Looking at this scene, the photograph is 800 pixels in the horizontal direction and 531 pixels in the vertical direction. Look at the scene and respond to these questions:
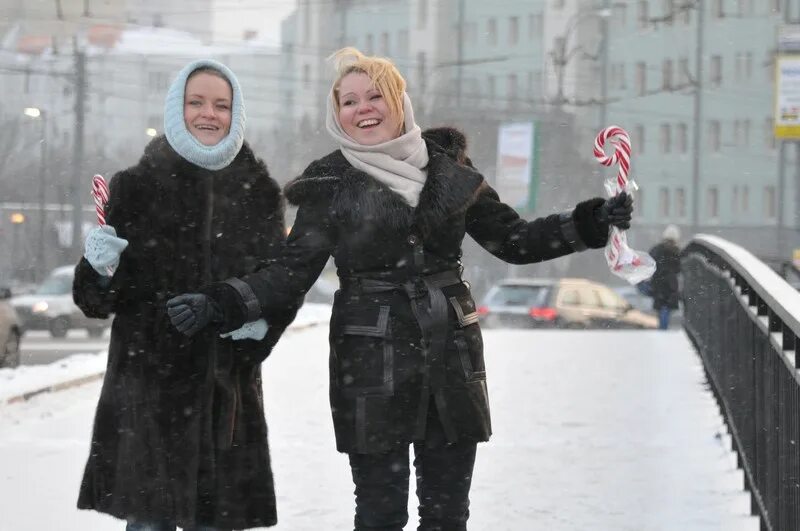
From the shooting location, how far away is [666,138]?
72312mm

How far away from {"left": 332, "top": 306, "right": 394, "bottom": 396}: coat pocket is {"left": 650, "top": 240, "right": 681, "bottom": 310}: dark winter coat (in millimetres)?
16735

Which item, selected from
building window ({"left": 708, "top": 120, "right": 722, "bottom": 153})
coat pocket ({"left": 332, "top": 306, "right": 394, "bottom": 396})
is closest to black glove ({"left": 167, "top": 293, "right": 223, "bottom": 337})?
coat pocket ({"left": 332, "top": 306, "right": 394, "bottom": 396})

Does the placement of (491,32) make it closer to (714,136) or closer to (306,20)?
(306,20)

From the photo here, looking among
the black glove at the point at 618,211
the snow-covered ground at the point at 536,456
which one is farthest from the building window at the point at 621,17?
the black glove at the point at 618,211

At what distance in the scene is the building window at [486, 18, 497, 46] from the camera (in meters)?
77.1

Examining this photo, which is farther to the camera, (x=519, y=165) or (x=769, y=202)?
(x=769, y=202)

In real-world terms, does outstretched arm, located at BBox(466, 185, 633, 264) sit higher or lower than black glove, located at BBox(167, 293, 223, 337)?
higher

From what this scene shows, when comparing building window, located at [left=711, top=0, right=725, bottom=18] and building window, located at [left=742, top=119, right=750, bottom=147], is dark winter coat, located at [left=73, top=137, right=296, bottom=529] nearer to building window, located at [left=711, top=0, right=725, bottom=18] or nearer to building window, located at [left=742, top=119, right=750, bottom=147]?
building window, located at [left=711, top=0, right=725, bottom=18]

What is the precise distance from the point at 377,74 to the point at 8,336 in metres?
13.9

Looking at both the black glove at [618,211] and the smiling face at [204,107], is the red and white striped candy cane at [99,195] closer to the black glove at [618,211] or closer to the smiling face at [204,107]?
the smiling face at [204,107]

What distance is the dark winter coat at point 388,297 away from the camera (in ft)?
13.6

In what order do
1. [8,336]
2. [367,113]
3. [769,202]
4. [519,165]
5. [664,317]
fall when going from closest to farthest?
1. [367,113]
2. [8,336]
3. [664,317]
4. [519,165]
5. [769,202]

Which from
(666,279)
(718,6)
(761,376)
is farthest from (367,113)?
(718,6)

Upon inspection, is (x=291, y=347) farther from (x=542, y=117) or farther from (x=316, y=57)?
(x=316, y=57)
